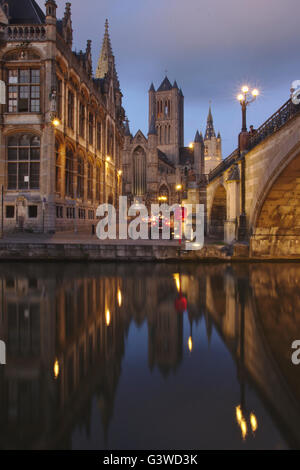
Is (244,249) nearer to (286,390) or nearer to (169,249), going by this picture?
(169,249)

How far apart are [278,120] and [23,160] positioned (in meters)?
21.4

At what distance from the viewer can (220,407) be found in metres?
3.47

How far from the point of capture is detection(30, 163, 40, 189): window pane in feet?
87.6

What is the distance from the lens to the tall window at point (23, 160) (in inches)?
1041

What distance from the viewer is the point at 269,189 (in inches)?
556

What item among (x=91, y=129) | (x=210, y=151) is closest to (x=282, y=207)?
(x=91, y=129)

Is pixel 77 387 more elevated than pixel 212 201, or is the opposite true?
pixel 212 201

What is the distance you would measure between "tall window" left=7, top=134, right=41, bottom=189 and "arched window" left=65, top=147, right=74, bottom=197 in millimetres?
4095

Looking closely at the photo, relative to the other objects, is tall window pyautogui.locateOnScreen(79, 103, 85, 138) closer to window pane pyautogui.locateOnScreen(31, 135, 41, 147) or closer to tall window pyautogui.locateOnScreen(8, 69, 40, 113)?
tall window pyautogui.locateOnScreen(8, 69, 40, 113)

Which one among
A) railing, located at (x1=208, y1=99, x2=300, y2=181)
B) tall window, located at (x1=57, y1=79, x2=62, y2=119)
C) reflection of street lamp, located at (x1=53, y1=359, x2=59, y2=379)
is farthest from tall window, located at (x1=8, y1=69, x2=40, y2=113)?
reflection of street lamp, located at (x1=53, y1=359, x2=59, y2=379)

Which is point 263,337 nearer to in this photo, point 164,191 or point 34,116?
point 34,116

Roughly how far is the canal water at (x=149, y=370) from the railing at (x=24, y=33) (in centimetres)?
2513
